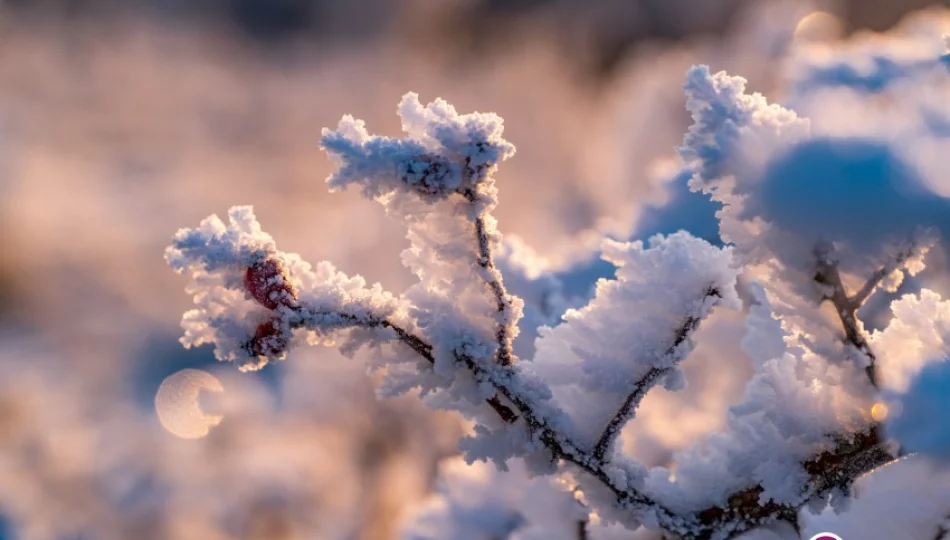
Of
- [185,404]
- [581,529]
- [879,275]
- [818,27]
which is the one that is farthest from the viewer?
[818,27]

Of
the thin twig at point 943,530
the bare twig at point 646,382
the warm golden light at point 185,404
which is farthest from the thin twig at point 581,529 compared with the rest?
the warm golden light at point 185,404

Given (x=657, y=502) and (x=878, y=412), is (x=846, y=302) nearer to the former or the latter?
(x=878, y=412)

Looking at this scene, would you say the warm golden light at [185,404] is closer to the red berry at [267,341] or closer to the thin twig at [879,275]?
the red berry at [267,341]

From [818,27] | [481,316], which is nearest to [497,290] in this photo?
[481,316]

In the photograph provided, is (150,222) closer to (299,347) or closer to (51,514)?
(51,514)

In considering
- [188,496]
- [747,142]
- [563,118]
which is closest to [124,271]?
[188,496]

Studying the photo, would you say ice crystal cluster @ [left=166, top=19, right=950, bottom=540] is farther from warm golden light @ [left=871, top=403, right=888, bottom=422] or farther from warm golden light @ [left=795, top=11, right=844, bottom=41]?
warm golden light @ [left=795, top=11, right=844, bottom=41]
